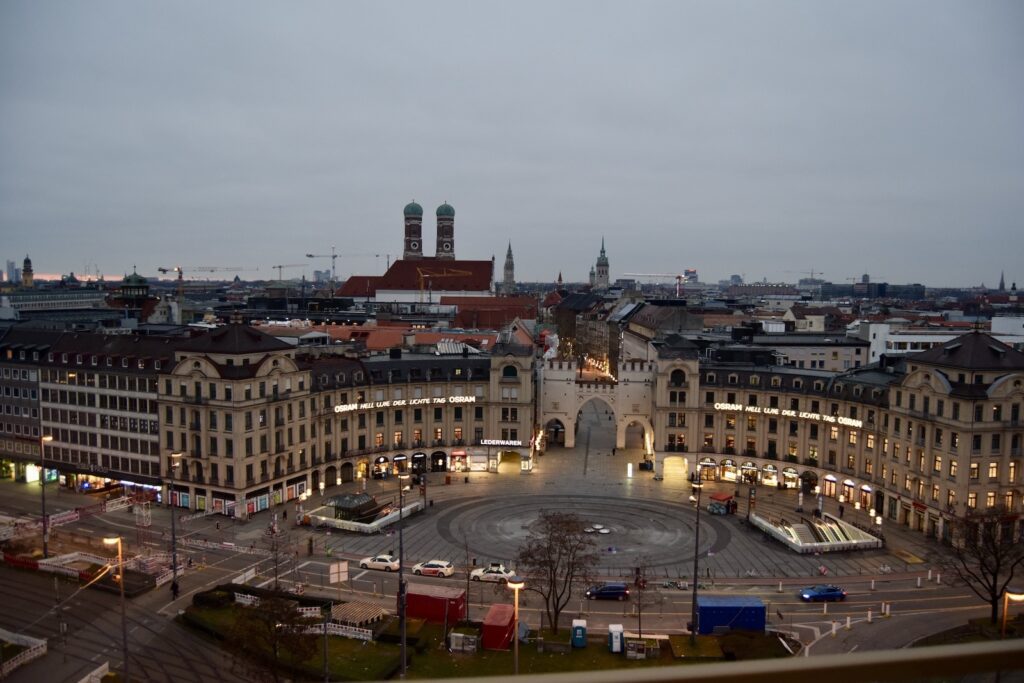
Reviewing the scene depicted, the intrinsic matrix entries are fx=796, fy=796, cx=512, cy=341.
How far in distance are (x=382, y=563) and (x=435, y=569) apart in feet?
15.9

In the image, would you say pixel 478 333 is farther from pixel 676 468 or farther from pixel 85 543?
pixel 85 543

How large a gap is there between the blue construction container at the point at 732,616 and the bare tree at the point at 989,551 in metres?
14.8

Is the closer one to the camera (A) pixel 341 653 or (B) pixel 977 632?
(A) pixel 341 653

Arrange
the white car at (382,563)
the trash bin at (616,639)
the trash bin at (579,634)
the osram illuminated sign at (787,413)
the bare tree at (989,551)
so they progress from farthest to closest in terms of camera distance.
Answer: the osram illuminated sign at (787,413) → the white car at (382,563) → the bare tree at (989,551) → the trash bin at (579,634) → the trash bin at (616,639)

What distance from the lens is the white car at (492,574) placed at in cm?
6338

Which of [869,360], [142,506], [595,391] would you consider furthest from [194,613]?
[869,360]

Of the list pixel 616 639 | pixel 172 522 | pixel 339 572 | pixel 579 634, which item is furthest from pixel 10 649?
pixel 616 639

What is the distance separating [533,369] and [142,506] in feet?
159

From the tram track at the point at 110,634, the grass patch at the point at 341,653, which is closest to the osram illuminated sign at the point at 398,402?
the tram track at the point at 110,634

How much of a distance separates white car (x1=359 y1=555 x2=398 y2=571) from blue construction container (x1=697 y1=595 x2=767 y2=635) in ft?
83.7

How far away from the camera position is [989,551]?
185 ft

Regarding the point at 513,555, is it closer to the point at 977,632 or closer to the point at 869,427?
the point at 977,632

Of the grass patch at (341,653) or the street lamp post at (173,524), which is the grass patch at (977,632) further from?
the street lamp post at (173,524)

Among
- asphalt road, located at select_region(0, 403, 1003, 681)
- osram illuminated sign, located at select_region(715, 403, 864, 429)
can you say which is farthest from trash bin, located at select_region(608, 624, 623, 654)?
osram illuminated sign, located at select_region(715, 403, 864, 429)
